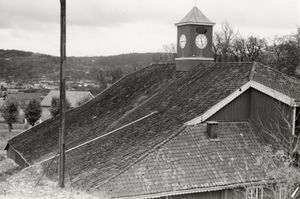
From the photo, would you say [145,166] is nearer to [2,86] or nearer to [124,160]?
[124,160]

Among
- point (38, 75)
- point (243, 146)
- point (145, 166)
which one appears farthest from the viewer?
point (38, 75)

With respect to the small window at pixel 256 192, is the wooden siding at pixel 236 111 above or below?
above

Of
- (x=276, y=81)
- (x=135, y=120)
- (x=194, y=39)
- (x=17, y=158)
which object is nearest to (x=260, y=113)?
(x=276, y=81)

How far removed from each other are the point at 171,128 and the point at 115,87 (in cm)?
1341

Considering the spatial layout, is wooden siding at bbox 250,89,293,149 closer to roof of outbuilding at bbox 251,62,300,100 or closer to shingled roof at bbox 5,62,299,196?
roof of outbuilding at bbox 251,62,300,100

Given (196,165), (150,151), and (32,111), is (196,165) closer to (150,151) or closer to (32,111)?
(150,151)

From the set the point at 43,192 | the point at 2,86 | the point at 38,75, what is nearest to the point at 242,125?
the point at 43,192

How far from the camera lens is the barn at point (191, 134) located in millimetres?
17484

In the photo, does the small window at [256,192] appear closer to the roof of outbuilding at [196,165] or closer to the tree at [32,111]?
the roof of outbuilding at [196,165]

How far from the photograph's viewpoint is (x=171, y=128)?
20.2m

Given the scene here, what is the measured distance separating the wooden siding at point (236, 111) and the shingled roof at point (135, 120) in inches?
17.8

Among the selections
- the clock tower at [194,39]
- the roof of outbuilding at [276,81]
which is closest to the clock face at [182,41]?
the clock tower at [194,39]

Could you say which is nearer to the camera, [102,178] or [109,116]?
[102,178]

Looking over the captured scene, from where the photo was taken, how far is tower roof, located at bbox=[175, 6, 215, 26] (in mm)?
27250
